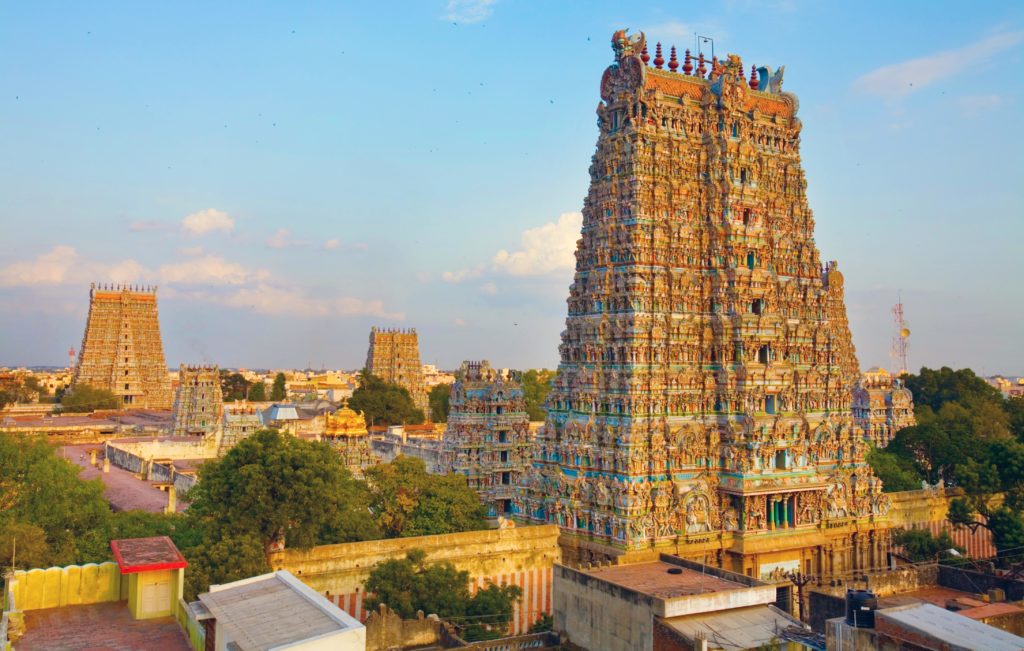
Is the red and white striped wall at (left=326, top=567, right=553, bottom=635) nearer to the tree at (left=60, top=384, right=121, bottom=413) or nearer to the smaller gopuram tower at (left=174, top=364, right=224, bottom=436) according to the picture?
the smaller gopuram tower at (left=174, top=364, right=224, bottom=436)

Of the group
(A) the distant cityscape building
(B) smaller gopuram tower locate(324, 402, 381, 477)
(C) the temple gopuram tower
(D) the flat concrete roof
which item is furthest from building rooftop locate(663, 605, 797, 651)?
(C) the temple gopuram tower

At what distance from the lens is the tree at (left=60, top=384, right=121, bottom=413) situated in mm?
93956

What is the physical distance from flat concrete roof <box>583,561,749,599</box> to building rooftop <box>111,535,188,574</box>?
10.6 m

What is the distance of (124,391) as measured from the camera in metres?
103

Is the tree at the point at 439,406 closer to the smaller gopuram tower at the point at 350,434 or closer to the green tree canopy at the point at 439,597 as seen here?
the smaller gopuram tower at the point at 350,434

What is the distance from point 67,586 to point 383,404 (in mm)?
68959

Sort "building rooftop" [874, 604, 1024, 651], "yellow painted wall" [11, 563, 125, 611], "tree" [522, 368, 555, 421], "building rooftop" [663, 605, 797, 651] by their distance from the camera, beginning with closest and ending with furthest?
"building rooftop" [874, 604, 1024, 651], "yellow painted wall" [11, 563, 125, 611], "building rooftop" [663, 605, 797, 651], "tree" [522, 368, 555, 421]

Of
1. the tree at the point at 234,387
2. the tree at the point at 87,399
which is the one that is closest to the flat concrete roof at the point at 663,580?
the tree at the point at 87,399

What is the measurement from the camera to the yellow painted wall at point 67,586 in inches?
722

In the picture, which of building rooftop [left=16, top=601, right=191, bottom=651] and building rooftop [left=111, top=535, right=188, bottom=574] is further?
building rooftop [left=111, top=535, right=188, bottom=574]

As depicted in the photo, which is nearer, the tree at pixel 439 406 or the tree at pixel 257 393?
the tree at pixel 439 406

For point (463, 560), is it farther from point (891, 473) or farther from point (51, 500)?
point (891, 473)

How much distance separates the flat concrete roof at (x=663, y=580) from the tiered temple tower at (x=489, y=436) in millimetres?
16967

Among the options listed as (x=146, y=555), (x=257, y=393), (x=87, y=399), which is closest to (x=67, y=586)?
(x=146, y=555)
